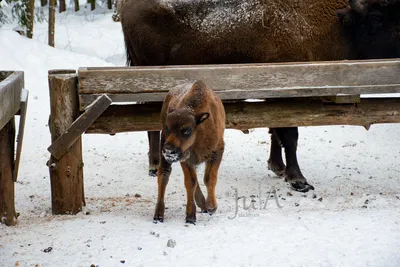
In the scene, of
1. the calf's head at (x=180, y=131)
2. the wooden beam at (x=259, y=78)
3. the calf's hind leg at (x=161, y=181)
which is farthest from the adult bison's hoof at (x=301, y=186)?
the calf's head at (x=180, y=131)

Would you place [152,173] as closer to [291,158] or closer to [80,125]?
[291,158]

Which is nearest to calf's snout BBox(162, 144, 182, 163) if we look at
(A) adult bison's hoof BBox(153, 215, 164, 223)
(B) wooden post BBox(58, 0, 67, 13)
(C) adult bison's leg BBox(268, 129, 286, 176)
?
(A) adult bison's hoof BBox(153, 215, 164, 223)

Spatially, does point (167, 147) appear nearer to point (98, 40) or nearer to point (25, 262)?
point (25, 262)

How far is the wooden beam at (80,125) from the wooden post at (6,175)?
1.28 ft

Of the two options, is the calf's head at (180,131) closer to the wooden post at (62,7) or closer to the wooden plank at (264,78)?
the wooden plank at (264,78)

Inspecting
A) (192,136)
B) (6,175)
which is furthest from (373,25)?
(6,175)

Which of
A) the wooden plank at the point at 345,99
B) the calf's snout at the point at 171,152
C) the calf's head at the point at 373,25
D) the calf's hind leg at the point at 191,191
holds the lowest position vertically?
the calf's hind leg at the point at 191,191

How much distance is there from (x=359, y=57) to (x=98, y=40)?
1287cm

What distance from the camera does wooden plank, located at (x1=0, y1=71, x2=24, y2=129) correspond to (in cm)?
452

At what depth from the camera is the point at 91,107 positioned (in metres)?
5.67

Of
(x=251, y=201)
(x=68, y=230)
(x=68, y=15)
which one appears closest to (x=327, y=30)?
(x=251, y=201)

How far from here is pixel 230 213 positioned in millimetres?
5664

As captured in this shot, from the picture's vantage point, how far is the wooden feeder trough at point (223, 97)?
18.9 ft

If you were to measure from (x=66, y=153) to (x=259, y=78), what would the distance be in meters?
2.03
